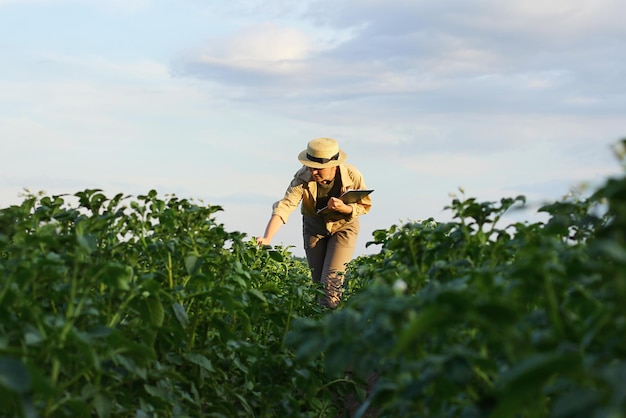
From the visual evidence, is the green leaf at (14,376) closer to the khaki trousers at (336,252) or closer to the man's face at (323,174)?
the man's face at (323,174)

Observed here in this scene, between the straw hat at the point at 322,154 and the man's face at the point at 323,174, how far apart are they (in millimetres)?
97

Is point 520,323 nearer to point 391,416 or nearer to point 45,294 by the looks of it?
point 391,416

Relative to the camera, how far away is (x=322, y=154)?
31.5ft

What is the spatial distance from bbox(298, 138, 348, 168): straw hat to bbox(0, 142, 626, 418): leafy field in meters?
3.12

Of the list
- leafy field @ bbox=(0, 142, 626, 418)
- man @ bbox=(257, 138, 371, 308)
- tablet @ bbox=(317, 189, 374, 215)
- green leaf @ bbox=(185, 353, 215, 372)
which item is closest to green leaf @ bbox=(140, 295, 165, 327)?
leafy field @ bbox=(0, 142, 626, 418)

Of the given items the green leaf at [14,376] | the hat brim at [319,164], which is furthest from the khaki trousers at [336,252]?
the green leaf at [14,376]

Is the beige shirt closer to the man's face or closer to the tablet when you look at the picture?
the man's face

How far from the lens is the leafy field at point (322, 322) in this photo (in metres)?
2.15

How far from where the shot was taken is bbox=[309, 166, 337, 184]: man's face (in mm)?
9688

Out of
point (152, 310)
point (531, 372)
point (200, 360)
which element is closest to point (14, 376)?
point (531, 372)

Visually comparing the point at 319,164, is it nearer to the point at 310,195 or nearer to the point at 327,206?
the point at 327,206

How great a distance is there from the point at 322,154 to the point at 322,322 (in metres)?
6.95

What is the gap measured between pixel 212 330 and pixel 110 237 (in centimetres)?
125

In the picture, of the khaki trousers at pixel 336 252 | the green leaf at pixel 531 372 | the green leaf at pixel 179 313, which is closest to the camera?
the green leaf at pixel 531 372
